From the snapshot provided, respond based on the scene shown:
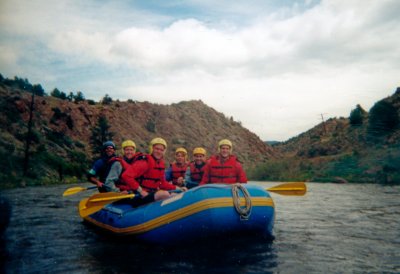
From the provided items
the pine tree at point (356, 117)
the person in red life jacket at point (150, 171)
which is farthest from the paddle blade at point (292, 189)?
the pine tree at point (356, 117)

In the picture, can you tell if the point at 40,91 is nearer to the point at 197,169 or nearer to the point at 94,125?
the point at 94,125

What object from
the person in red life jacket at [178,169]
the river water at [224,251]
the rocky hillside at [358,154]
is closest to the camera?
the river water at [224,251]

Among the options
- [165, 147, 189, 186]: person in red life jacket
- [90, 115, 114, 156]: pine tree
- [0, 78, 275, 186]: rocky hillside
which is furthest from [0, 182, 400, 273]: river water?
[90, 115, 114, 156]: pine tree

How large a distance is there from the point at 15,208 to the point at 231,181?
819 centimetres

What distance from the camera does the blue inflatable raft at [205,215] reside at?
5.55m

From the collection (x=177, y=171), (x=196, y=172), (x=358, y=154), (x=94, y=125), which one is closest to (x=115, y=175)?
(x=196, y=172)

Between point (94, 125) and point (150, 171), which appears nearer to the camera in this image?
point (150, 171)

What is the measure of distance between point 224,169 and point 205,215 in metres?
2.32

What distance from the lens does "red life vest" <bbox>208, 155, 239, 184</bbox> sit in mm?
7695

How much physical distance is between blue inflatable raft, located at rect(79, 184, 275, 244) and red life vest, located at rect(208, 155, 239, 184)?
1.53 meters

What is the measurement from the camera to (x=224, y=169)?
304 inches

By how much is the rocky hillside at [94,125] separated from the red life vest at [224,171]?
75.4 feet

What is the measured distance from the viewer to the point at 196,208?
5.57 metres

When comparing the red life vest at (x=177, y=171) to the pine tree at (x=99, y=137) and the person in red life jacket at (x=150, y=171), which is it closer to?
the person in red life jacket at (x=150, y=171)
